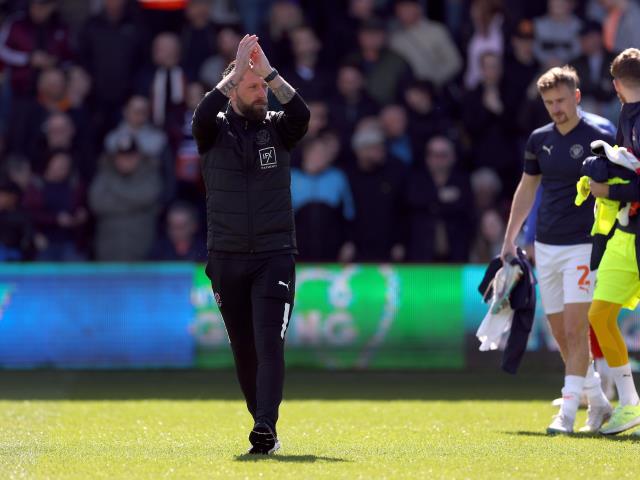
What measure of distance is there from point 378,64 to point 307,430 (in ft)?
25.7

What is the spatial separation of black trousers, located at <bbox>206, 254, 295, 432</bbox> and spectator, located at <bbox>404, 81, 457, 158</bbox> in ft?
25.9

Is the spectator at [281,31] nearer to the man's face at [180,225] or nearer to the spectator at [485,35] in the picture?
the spectator at [485,35]

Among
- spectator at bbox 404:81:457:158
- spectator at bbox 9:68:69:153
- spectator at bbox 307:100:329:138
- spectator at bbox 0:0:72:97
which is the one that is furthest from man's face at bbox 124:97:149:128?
spectator at bbox 404:81:457:158

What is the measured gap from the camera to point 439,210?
15688 mm

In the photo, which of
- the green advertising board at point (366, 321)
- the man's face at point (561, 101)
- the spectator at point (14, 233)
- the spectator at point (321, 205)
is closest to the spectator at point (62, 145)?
the spectator at point (14, 233)

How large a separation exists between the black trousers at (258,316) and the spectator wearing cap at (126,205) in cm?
748

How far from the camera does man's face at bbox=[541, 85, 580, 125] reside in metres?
9.67

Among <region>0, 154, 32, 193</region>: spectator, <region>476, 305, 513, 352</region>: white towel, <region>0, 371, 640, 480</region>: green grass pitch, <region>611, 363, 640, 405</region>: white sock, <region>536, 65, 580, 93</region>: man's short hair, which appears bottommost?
<region>0, 371, 640, 480</region>: green grass pitch

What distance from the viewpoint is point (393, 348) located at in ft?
47.8

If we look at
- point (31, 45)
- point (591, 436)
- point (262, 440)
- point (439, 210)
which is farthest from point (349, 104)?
point (262, 440)

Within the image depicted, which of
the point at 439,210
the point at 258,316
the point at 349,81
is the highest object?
the point at 349,81

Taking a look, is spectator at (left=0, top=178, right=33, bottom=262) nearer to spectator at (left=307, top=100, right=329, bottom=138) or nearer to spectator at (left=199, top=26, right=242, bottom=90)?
spectator at (left=199, top=26, right=242, bottom=90)

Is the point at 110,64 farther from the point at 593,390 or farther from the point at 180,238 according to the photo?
the point at 593,390

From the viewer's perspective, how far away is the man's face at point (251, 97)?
843 cm
